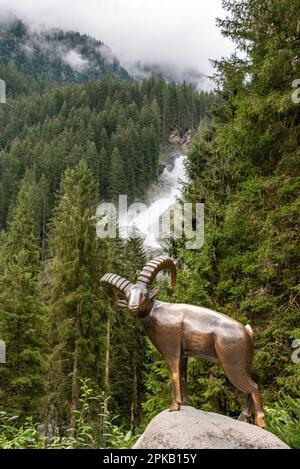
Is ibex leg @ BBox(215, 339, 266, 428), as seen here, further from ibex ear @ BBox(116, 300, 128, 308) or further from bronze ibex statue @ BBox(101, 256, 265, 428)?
ibex ear @ BBox(116, 300, 128, 308)

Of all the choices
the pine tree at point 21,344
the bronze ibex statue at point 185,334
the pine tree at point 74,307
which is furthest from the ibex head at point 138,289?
the pine tree at point 21,344

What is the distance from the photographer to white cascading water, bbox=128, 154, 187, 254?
69700 millimetres

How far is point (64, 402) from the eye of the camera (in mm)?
20312

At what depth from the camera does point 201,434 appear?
176 inches

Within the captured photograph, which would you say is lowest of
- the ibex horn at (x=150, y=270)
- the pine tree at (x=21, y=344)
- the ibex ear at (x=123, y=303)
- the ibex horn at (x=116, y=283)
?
the pine tree at (x=21, y=344)

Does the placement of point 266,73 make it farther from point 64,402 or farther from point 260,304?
point 64,402

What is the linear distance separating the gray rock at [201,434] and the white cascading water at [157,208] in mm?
58217

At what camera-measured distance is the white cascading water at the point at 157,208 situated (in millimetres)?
69700

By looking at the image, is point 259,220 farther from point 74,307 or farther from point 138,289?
point 74,307

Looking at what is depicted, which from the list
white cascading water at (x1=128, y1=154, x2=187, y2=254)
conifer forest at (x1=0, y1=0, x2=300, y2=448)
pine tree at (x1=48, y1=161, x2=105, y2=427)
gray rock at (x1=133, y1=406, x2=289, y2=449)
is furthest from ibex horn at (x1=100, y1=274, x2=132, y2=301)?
white cascading water at (x1=128, y1=154, x2=187, y2=254)

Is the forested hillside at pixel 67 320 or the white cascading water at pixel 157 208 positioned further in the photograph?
the white cascading water at pixel 157 208

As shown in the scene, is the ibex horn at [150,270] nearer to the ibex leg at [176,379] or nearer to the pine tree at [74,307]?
the ibex leg at [176,379]

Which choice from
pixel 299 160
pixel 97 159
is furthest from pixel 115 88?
pixel 299 160
